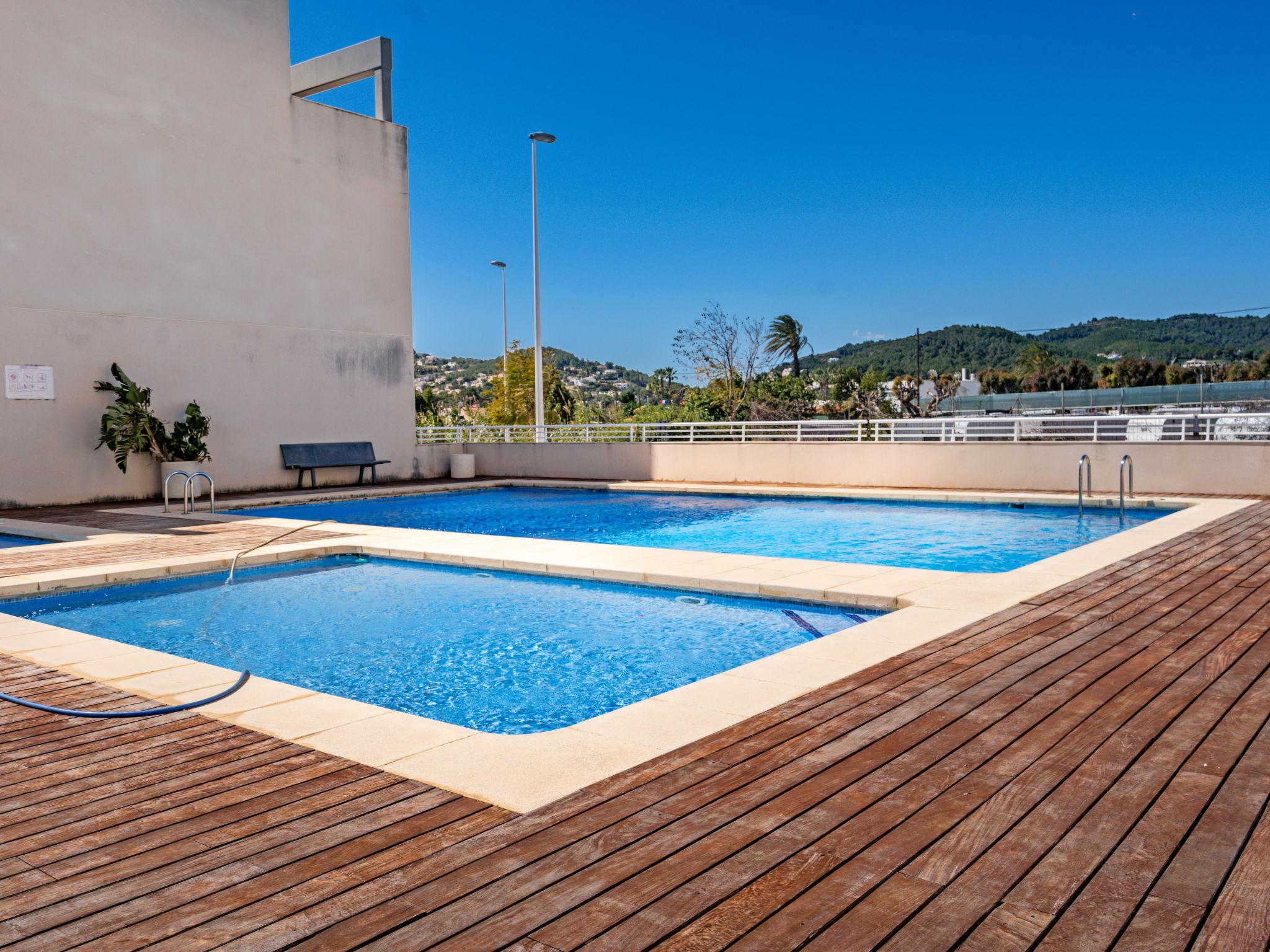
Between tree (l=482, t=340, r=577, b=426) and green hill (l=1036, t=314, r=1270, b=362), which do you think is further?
green hill (l=1036, t=314, r=1270, b=362)

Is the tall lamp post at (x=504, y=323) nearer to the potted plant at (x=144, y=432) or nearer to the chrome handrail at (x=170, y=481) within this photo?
the potted plant at (x=144, y=432)

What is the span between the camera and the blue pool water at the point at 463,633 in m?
5.30

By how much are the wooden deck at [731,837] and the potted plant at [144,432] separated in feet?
38.3

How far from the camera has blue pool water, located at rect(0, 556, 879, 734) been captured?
5305 mm

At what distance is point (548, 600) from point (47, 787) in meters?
4.42

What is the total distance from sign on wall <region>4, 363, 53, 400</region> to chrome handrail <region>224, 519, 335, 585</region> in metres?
5.33

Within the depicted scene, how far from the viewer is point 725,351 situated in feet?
113

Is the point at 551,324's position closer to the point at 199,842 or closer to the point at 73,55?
the point at 73,55

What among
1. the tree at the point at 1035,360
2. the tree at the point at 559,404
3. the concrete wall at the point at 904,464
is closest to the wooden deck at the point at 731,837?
the concrete wall at the point at 904,464

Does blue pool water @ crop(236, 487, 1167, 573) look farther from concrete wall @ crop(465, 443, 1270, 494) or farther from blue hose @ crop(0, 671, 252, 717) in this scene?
blue hose @ crop(0, 671, 252, 717)

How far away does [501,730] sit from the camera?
4742 millimetres

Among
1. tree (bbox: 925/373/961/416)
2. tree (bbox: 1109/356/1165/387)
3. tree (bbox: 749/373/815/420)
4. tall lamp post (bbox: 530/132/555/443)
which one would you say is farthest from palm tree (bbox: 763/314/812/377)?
tall lamp post (bbox: 530/132/555/443)

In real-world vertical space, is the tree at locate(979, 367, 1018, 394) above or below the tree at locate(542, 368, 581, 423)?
above

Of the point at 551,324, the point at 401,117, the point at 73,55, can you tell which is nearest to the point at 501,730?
the point at 73,55
